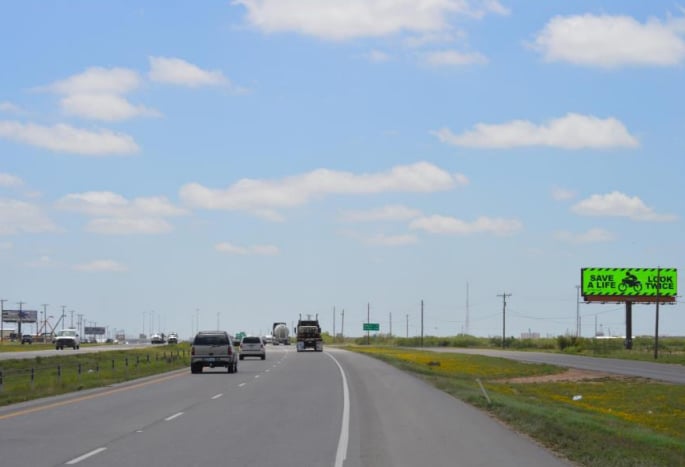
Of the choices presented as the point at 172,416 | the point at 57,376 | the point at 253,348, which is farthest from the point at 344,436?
the point at 253,348

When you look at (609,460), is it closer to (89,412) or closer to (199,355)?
(89,412)

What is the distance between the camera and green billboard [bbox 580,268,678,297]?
370 ft

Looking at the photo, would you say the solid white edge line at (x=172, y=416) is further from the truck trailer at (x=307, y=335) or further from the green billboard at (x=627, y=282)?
the green billboard at (x=627, y=282)

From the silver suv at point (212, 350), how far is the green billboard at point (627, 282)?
71.9m

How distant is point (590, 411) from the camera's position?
109 feet

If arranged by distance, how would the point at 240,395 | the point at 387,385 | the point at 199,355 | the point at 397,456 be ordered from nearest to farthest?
1. the point at 397,456
2. the point at 240,395
3. the point at 387,385
4. the point at 199,355

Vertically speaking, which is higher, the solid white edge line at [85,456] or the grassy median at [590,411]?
the solid white edge line at [85,456]

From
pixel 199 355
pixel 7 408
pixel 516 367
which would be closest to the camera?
pixel 7 408

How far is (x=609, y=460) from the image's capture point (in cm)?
1577

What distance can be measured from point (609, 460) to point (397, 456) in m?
3.31

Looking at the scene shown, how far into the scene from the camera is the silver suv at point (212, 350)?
1955 inches

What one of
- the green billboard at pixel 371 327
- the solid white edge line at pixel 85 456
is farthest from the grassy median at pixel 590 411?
the green billboard at pixel 371 327

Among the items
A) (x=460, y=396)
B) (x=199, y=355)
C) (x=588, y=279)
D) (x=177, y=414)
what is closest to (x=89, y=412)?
(x=177, y=414)

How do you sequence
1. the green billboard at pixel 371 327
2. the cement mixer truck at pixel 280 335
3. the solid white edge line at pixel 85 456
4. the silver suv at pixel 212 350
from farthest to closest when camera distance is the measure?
1. the green billboard at pixel 371 327
2. the cement mixer truck at pixel 280 335
3. the silver suv at pixel 212 350
4. the solid white edge line at pixel 85 456
